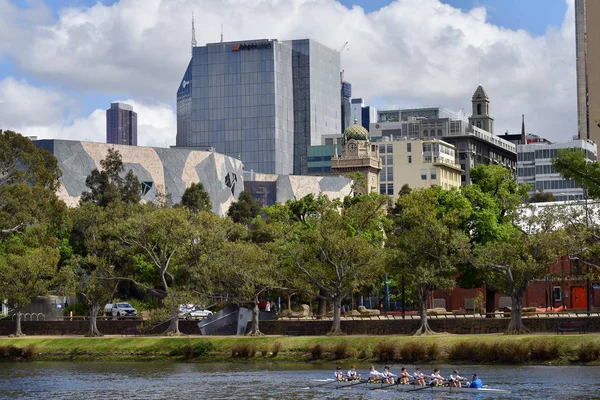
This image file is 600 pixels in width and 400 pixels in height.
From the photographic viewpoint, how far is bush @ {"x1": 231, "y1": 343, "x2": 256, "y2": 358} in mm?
90688

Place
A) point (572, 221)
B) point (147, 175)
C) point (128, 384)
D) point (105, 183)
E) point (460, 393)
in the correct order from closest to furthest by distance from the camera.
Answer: point (460, 393) → point (128, 384) → point (572, 221) → point (105, 183) → point (147, 175)

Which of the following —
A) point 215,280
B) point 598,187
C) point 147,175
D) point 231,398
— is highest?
point 147,175

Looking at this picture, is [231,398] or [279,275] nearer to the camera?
[231,398]

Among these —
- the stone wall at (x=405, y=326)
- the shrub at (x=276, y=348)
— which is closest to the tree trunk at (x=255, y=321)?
the stone wall at (x=405, y=326)

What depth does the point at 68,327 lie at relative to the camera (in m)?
111

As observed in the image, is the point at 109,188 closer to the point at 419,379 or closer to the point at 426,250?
the point at 426,250

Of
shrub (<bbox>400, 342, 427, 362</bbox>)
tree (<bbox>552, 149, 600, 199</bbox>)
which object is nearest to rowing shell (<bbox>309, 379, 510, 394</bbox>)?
shrub (<bbox>400, 342, 427, 362</bbox>)

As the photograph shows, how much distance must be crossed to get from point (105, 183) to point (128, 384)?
75.2 m

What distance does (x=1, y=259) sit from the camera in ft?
355

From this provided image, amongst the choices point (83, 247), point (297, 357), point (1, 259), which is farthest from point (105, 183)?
point (297, 357)

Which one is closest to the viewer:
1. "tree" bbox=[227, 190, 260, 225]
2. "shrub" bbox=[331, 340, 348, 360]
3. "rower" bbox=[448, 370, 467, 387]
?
"rower" bbox=[448, 370, 467, 387]

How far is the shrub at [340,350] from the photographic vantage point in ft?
286

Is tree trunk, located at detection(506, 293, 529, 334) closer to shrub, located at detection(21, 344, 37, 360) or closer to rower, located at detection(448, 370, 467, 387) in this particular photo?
rower, located at detection(448, 370, 467, 387)

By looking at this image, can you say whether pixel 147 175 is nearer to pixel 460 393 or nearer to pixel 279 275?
pixel 279 275
